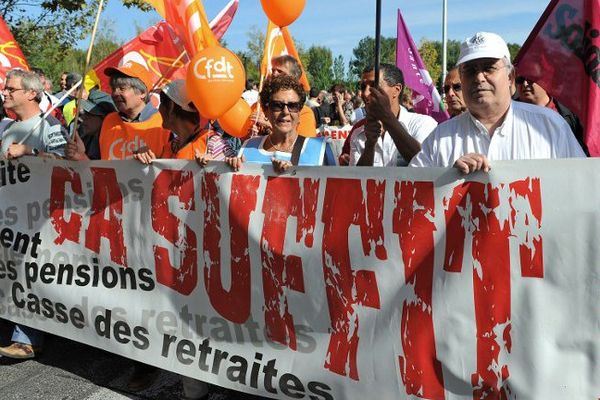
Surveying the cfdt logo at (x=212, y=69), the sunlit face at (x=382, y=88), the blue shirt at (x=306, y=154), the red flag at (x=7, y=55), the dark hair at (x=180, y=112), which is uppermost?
the red flag at (x=7, y=55)

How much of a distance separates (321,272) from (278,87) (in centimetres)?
115

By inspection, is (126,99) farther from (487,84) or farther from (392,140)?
(487,84)

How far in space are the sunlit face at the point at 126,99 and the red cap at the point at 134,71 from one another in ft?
0.47

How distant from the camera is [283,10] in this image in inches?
182

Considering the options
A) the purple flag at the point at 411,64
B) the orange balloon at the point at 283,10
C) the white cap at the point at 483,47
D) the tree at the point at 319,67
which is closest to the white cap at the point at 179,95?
the orange balloon at the point at 283,10

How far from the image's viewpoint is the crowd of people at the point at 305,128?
253 cm

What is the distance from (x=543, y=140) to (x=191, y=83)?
1956 mm

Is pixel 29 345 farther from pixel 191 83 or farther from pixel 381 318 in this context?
pixel 381 318

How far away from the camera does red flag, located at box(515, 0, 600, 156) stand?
2.82 meters

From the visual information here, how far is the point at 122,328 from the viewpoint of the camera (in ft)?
11.3

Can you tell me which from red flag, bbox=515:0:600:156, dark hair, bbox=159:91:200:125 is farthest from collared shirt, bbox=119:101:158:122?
red flag, bbox=515:0:600:156

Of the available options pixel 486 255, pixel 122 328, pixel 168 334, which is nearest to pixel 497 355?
pixel 486 255

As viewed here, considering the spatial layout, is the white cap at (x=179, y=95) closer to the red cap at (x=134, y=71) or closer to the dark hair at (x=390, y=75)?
the red cap at (x=134, y=71)

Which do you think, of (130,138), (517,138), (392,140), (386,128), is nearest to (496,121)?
(517,138)
